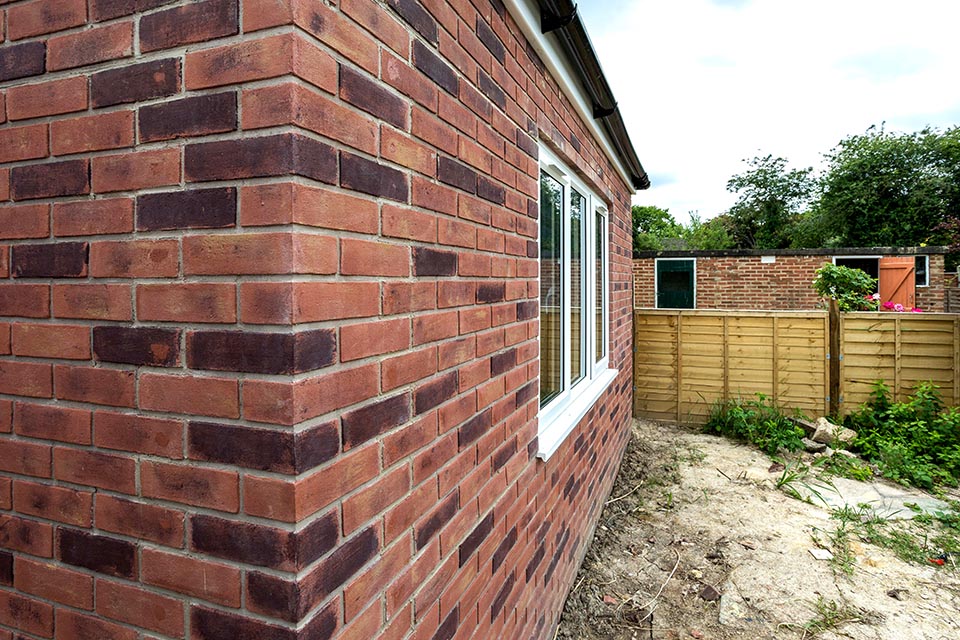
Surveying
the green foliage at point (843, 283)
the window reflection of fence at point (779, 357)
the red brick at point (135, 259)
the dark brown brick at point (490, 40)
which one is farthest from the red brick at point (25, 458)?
the green foliage at point (843, 283)

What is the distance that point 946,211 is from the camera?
2352 centimetres

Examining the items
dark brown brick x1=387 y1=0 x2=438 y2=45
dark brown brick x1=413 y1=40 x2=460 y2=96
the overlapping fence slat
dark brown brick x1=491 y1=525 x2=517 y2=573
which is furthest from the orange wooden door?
dark brown brick x1=387 y1=0 x2=438 y2=45

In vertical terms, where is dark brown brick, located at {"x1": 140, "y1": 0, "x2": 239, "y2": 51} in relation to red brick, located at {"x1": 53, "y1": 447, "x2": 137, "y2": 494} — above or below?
above

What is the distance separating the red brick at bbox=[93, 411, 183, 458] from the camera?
105cm

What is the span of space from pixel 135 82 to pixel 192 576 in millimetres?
1012

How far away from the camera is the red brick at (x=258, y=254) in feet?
3.14

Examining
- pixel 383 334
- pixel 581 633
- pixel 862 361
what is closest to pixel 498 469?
pixel 383 334

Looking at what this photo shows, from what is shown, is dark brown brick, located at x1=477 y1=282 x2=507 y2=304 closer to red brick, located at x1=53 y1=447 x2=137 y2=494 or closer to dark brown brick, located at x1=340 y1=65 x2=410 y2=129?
dark brown brick, located at x1=340 y1=65 x2=410 y2=129

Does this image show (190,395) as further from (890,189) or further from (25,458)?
(890,189)

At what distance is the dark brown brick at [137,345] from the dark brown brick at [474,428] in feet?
2.90

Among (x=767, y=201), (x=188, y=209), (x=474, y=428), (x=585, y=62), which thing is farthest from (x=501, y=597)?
(x=767, y=201)

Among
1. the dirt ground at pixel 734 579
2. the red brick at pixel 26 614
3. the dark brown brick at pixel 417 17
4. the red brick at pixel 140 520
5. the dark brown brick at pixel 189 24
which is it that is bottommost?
the dirt ground at pixel 734 579

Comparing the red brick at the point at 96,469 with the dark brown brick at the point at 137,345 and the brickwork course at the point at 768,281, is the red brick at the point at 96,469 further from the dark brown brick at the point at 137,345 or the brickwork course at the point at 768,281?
the brickwork course at the point at 768,281

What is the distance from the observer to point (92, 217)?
1.13 meters
